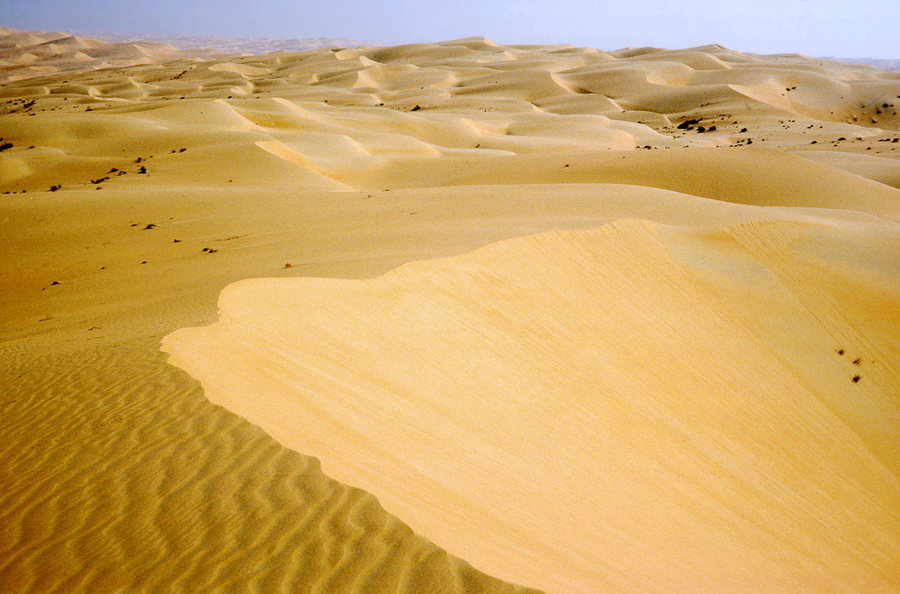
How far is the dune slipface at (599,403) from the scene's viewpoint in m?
4.15

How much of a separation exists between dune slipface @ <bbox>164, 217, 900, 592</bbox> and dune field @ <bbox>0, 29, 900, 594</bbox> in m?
0.04

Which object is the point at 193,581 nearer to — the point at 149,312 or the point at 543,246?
the point at 149,312

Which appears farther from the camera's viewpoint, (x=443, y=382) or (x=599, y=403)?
(x=599, y=403)

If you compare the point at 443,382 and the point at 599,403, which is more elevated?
the point at 443,382

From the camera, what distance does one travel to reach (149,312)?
7.61 m

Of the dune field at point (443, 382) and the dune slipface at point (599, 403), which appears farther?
the dune slipface at point (599, 403)

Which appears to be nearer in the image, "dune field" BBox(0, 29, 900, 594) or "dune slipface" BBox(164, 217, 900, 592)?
"dune field" BBox(0, 29, 900, 594)

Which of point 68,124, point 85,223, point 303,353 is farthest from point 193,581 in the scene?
point 68,124

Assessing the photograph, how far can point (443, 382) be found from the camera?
19.7 ft

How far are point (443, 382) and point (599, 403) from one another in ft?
5.86

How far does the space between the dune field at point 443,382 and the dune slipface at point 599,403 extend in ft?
0.12

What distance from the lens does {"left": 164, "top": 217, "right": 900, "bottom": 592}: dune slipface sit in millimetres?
4148

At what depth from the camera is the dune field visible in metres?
3.46

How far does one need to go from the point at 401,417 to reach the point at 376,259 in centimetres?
405
